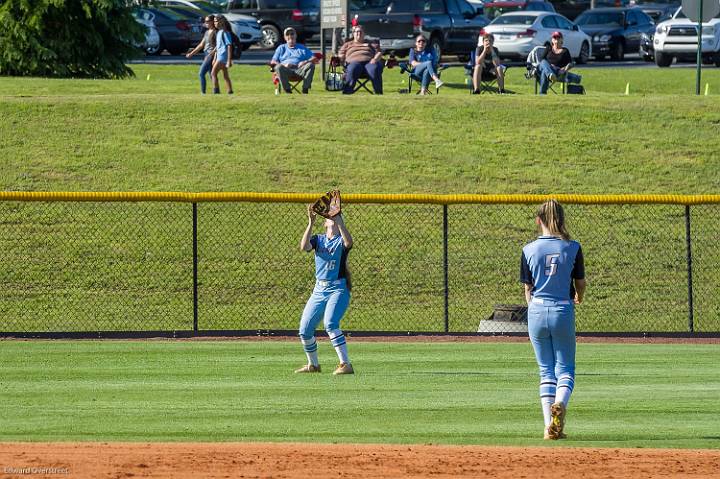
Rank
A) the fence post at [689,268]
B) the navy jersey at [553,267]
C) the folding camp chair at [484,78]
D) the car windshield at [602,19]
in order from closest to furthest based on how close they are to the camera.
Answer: the navy jersey at [553,267] < the fence post at [689,268] < the folding camp chair at [484,78] < the car windshield at [602,19]

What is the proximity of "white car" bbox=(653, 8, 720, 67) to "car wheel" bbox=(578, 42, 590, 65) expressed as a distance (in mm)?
2227

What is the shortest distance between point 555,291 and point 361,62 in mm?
16742

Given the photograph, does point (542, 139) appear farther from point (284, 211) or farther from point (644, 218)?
point (284, 211)

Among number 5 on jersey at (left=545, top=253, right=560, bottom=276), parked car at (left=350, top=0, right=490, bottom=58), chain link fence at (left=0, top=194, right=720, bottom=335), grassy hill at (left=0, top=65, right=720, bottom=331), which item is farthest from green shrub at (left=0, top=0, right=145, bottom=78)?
number 5 on jersey at (left=545, top=253, right=560, bottom=276)

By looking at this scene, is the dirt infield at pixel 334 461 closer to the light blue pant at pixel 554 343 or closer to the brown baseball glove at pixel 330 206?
the light blue pant at pixel 554 343

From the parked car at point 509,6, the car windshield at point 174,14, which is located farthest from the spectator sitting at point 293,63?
the parked car at point 509,6

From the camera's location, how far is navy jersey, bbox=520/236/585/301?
8.64 metres

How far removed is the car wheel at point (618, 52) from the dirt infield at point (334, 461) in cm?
3204

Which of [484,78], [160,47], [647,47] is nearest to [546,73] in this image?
[484,78]

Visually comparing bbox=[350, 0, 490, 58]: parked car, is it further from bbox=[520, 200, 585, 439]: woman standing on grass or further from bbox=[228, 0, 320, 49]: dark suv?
bbox=[520, 200, 585, 439]: woman standing on grass

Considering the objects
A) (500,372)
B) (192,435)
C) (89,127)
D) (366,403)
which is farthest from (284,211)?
(192,435)

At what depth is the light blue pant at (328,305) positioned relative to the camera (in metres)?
11.5

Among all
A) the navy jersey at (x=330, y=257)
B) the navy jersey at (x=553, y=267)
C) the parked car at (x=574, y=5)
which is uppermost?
the parked car at (x=574, y=5)

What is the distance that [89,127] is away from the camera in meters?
22.1
